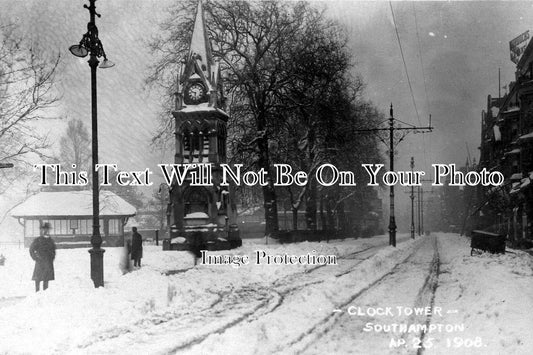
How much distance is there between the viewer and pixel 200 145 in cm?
2133

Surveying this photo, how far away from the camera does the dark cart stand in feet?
75.5

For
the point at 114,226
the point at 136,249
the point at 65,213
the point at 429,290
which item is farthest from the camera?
the point at 114,226

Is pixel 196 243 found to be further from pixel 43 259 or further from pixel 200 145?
pixel 43 259

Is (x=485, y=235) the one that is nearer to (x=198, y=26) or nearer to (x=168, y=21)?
(x=198, y=26)

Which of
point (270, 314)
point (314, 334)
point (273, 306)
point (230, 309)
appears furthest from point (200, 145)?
point (314, 334)

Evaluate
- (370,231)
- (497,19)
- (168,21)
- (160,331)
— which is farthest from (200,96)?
(370,231)

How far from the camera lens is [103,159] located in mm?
14805

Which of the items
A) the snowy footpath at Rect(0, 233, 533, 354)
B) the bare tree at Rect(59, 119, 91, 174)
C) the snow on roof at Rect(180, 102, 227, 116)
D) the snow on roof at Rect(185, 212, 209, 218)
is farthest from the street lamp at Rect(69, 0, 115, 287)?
the snow on roof at Rect(185, 212, 209, 218)

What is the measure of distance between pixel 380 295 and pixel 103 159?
28.0 ft

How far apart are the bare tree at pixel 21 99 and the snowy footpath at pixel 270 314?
3518 mm

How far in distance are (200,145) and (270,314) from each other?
12.6 meters

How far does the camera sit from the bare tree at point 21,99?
1374 centimetres

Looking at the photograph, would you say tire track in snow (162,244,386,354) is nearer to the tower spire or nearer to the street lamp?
the street lamp

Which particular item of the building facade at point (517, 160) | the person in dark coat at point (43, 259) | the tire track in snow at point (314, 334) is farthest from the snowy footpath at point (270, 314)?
the building facade at point (517, 160)
